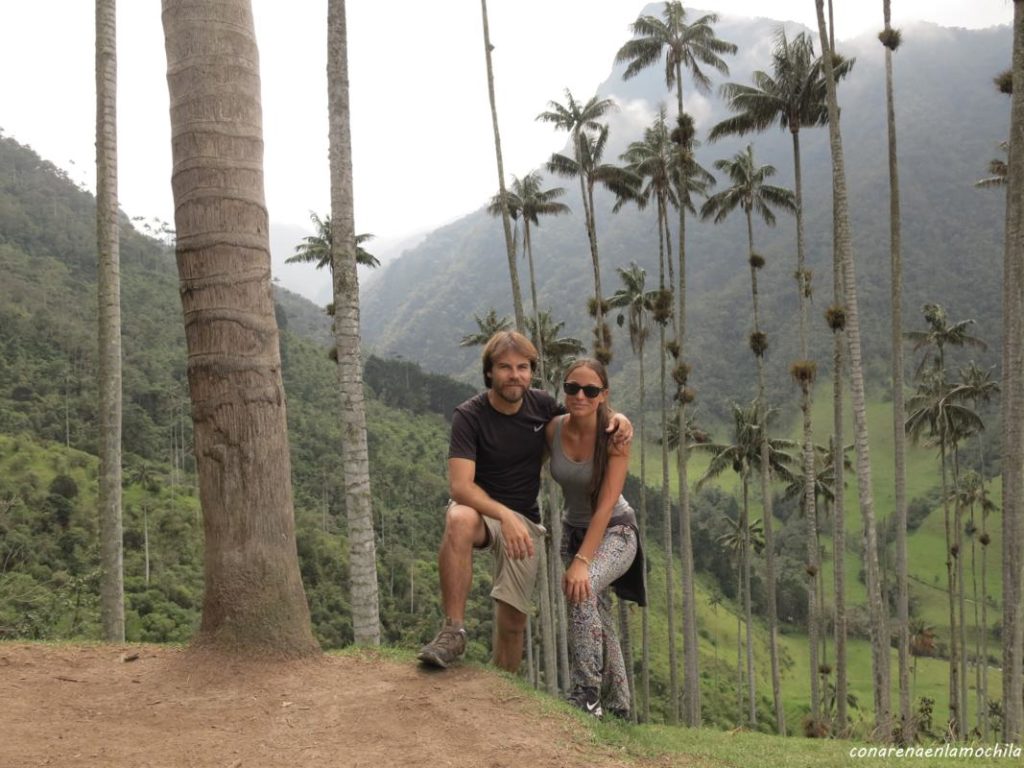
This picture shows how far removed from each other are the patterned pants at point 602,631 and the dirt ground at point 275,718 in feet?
1.33

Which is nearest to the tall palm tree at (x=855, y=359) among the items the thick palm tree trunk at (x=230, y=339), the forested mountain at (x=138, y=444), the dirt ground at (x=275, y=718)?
the dirt ground at (x=275, y=718)

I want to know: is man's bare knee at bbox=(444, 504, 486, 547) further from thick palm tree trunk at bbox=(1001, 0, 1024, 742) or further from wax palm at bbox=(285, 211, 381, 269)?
wax palm at bbox=(285, 211, 381, 269)

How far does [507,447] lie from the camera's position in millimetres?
4758

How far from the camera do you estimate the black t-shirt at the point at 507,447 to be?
4.70 m

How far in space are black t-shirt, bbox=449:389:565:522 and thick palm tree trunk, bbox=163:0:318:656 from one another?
4.01ft

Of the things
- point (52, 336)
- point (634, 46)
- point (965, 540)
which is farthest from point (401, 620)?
point (965, 540)

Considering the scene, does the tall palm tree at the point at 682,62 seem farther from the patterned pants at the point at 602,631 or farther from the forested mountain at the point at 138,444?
the patterned pants at the point at 602,631

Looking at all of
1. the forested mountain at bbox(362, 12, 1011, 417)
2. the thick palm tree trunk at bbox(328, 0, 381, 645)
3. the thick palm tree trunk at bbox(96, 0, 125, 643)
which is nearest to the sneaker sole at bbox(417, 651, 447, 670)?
the thick palm tree trunk at bbox(328, 0, 381, 645)

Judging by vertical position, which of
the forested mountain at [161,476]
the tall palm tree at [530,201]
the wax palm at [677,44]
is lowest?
the forested mountain at [161,476]

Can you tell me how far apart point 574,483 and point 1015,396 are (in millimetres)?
10289

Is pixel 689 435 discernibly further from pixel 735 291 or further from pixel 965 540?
pixel 735 291

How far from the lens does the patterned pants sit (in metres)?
4.50

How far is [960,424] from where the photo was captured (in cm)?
3269

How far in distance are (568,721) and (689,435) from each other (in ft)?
99.1
